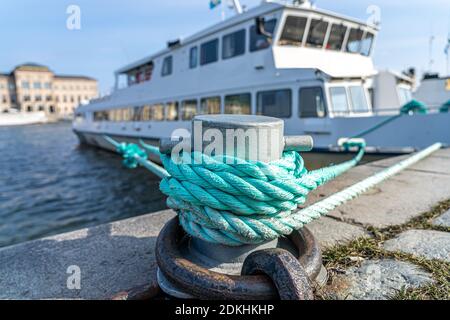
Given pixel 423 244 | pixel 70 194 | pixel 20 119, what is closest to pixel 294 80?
pixel 423 244

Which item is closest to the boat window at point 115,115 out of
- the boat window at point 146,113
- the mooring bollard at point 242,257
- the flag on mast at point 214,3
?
the boat window at point 146,113

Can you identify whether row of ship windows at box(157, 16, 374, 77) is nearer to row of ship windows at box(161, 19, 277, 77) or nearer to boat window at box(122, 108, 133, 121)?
row of ship windows at box(161, 19, 277, 77)

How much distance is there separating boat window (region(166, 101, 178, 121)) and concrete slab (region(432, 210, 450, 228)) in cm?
927

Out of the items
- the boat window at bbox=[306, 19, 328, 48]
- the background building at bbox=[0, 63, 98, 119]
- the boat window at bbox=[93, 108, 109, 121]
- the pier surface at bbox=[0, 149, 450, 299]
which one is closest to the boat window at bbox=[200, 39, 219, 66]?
the boat window at bbox=[306, 19, 328, 48]

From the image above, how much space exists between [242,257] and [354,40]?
30.5 feet

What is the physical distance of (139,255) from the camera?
1589mm

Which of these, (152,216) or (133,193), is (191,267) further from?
(133,193)

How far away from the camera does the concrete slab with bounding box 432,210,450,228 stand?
1877 mm

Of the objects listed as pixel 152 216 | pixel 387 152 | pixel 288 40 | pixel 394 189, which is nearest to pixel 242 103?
pixel 288 40

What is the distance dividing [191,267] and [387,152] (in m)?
6.35

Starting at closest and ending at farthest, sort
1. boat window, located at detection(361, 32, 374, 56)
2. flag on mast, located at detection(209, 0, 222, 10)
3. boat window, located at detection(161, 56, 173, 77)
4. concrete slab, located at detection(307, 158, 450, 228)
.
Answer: concrete slab, located at detection(307, 158, 450, 228) < boat window, located at detection(361, 32, 374, 56) < flag on mast, located at detection(209, 0, 222, 10) < boat window, located at detection(161, 56, 173, 77)

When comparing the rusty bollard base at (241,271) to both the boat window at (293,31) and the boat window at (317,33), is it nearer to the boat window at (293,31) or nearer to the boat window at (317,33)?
the boat window at (293,31)

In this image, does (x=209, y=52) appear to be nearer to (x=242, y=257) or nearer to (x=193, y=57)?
(x=193, y=57)

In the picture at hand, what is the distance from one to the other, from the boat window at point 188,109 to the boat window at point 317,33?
3.88 meters
